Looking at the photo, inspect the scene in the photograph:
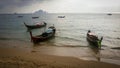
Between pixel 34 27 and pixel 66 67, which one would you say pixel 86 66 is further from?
pixel 34 27

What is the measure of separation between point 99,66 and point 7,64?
4.26 metres

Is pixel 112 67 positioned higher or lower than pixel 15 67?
lower

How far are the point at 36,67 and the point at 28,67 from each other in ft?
1.06

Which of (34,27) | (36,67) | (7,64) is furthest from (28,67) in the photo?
(34,27)

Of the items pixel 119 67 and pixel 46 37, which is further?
pixel 46 37

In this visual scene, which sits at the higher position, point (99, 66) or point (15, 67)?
point (15, 67)

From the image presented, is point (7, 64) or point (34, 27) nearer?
point (7, 64)

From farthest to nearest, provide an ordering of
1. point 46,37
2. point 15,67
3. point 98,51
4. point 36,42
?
point 46,37 → point 36,42 → point 98,51 → point 15,67

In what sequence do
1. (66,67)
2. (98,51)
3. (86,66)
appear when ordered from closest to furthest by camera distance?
(66,67) → (86,66) → (98,51)

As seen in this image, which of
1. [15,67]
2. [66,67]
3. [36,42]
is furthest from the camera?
[36,42]

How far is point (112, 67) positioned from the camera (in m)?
7.53

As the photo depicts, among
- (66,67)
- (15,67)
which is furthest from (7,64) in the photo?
(66,67)

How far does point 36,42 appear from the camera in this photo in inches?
546

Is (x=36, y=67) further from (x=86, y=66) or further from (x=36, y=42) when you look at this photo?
(x=36, y=42)
